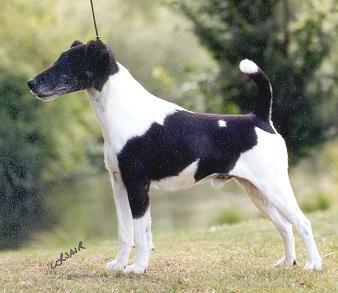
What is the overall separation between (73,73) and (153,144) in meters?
0.90

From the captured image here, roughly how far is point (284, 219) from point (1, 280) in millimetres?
2574

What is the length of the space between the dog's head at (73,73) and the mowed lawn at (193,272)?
1600 mm

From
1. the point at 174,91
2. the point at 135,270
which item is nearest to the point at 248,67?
the point at 135,270

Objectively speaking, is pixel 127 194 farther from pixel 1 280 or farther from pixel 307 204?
pixel 307 204

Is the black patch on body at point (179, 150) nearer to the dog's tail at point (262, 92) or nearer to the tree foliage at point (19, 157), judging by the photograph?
the dog's tail at point (262, 92)

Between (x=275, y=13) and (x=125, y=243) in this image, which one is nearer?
(x=125, y=243)

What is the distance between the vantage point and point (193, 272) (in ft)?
20.8

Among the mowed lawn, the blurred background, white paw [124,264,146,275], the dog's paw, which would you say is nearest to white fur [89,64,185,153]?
white paw [124,264,146,275]

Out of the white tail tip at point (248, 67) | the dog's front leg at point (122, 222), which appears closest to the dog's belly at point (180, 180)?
the dog's front leg at point (122, 222)

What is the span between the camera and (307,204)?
1574 centimetres

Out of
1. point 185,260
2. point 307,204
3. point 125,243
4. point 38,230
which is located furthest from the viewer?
point 307,204

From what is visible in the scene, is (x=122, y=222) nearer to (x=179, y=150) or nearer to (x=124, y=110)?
(x=179, y=150)

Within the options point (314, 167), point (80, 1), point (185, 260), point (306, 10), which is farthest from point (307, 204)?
point (80, 1)

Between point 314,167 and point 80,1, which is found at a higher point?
point 80,1
